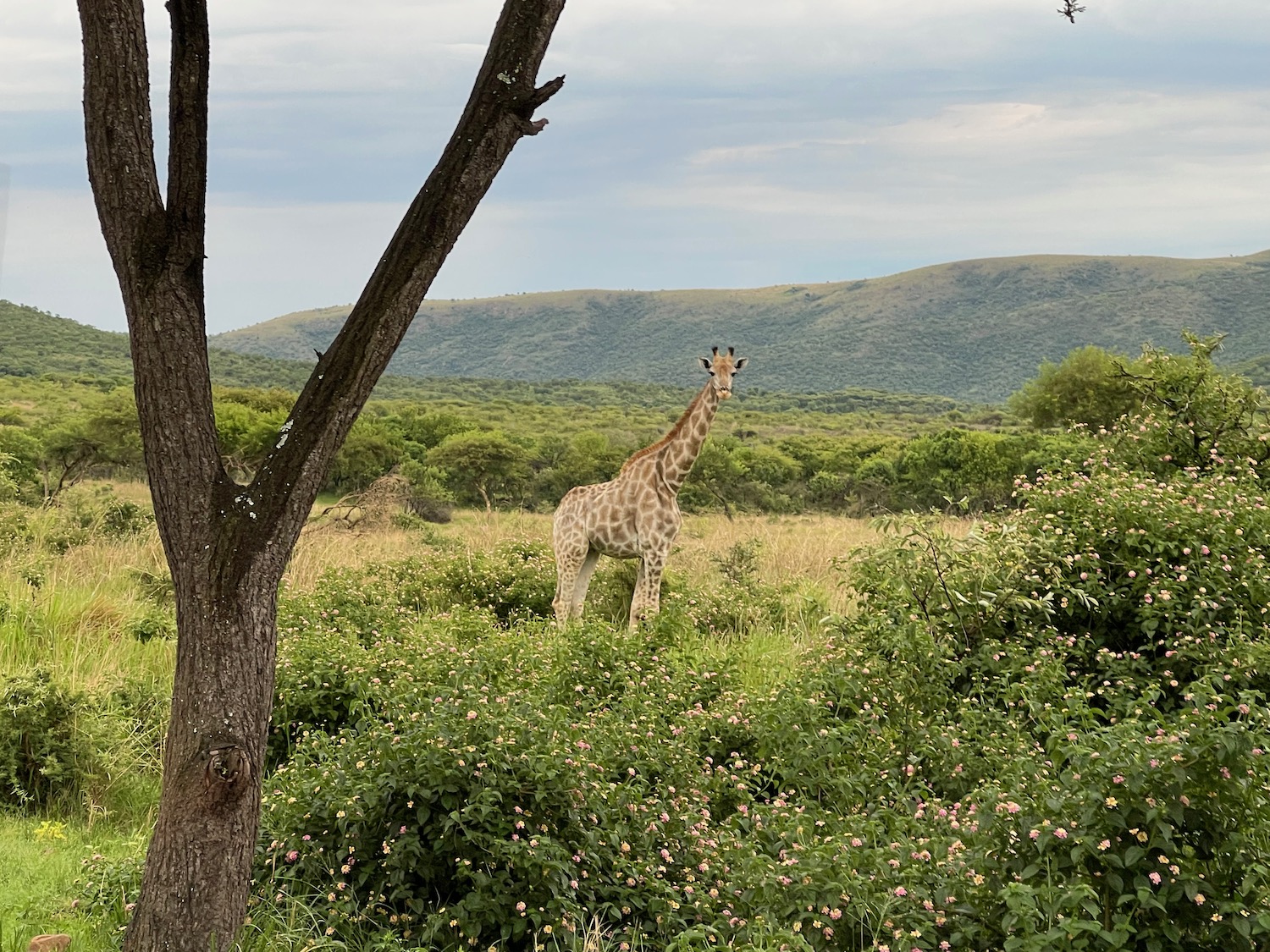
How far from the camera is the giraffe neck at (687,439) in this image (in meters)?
10.3

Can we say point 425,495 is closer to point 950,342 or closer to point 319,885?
point 319,885

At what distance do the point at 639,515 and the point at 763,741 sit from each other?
4.44 m

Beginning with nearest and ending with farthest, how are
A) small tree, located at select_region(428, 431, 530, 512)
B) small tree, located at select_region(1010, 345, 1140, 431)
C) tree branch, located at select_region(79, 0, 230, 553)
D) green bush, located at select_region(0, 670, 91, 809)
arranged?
1. tree branch, located at select_region(79, 0, 230, 553)
2. green bush, located at select_region(0, 670, 91, 809)
3. small tree, located at select_region(1010, 345, 1140, 431)
4. small tree, located at select_region(428, 431, 530, 512)

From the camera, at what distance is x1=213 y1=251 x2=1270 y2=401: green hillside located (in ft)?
413

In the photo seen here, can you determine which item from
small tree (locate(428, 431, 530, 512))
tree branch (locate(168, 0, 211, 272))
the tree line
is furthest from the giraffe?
small tree (locate(428, 431, 530, 512))

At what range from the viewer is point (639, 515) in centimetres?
989

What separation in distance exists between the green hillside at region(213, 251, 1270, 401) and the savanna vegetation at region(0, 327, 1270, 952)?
360 feet

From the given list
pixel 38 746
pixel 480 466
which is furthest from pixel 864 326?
pixel 38 746

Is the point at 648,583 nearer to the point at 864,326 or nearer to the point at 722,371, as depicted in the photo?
the point at 722,371

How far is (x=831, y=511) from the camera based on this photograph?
102ft

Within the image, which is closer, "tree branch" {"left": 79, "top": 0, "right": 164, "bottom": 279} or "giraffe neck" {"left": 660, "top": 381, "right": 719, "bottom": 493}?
"tree branch" {"left": 79, "top": 0, "right": 164, "bottom": 279}

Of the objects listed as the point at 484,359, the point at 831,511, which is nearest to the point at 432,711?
the point at 831,511

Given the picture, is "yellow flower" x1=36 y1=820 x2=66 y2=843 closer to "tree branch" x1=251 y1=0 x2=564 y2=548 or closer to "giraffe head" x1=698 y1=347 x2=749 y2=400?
"tree branch" x1=251 y1=0 x2=564 y2=548

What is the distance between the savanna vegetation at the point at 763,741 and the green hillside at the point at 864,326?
110 metres
